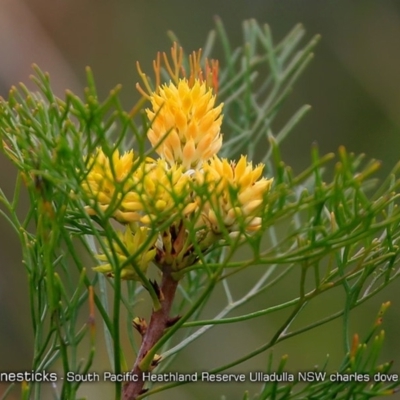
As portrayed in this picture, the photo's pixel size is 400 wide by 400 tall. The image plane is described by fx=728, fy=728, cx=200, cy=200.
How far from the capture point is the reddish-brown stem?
2.02 feet

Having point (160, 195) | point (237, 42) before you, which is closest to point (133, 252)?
point (160, 195)

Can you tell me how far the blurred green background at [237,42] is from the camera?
80.8 inches

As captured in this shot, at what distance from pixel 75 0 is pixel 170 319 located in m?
2.33

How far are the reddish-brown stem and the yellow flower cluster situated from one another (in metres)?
0.02

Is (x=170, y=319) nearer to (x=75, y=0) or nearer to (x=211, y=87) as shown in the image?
(x=211, y=87)

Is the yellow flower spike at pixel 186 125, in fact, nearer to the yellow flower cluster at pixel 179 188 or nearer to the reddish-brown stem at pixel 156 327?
the yellow flower cluster at pixel 179 188

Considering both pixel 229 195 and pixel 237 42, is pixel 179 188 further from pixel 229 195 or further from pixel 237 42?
pixel 237 42

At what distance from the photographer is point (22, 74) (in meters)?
2.18

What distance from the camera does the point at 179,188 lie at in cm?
56

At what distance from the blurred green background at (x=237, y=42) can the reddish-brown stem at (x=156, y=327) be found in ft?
3.45

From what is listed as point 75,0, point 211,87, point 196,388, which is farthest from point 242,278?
point 211,87

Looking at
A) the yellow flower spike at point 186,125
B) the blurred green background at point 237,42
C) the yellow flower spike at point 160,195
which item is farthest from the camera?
the blurred green background at point 237,42

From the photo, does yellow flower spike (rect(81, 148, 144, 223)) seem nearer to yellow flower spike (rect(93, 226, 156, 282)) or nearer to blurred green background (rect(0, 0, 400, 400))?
yellow flower spike (rect(93, 226, 156, 282))

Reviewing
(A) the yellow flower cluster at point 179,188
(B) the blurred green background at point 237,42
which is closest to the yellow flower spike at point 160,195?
(A) the yellow flower cluster at point 179,188
